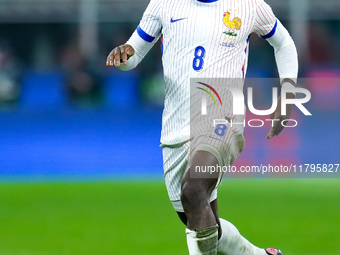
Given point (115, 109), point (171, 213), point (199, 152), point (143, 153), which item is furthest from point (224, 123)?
point (115, 109)

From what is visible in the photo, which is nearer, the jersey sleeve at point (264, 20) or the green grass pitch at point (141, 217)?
the jersey sleeve at point (264, 20)

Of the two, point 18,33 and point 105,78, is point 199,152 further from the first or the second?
point 18,33

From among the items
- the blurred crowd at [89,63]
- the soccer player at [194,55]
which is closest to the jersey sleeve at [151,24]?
the soccer player at [194,55]

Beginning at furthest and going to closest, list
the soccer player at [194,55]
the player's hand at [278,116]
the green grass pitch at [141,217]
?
the green grass pitch at [141,217] → the player's hand at [278,116] → the soccer player at [194,55]

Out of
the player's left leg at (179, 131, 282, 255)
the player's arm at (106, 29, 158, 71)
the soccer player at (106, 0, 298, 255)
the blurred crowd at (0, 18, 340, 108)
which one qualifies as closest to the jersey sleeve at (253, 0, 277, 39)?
the soccer player at (106, 0, 298, 255)

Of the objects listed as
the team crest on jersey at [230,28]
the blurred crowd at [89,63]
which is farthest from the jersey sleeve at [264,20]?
the blurred crowd at [89,63]

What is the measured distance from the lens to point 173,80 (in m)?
6.28

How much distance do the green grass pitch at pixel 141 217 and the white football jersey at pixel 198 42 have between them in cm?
257

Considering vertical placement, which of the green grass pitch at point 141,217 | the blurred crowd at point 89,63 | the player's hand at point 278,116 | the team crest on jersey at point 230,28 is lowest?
the green grass pitch at point 141,217

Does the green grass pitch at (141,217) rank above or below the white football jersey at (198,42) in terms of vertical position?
below

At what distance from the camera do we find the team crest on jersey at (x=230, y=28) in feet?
20.4

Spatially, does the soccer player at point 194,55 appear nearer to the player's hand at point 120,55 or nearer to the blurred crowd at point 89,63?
the player's hand at point 120,55

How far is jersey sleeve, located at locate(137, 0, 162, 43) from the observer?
645cm

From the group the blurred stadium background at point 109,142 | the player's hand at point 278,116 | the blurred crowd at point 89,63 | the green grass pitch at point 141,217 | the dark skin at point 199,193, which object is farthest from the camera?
the blurred crowd at point 89,63
